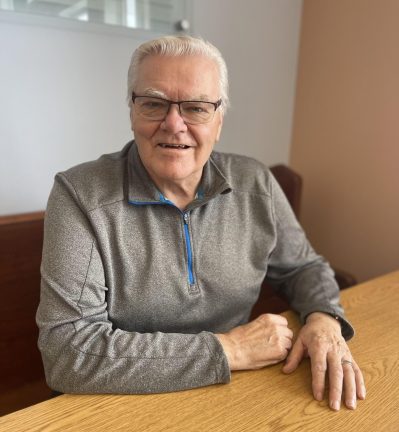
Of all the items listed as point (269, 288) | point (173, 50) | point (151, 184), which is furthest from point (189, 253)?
point (269, 288)

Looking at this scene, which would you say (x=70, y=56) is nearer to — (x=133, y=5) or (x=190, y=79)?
(x=133, y=5)

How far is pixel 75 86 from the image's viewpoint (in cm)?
153

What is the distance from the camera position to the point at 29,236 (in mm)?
1431

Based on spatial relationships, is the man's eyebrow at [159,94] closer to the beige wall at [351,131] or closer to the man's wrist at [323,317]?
the man's wrist at [323,317]

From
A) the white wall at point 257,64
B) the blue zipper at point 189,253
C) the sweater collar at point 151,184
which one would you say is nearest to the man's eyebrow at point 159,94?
the sweater collar at point 151,184

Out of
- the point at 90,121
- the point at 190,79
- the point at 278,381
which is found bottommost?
the point at 278,381

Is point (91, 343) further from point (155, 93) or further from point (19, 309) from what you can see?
point (19, 309)

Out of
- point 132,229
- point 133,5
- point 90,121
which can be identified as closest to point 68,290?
point 132,229

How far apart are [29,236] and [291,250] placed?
0.91 m

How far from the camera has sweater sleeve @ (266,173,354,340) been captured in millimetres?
1175

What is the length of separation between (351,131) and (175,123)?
1274mm

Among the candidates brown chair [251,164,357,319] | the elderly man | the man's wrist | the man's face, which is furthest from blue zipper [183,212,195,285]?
brown chair [251,164,357,319]

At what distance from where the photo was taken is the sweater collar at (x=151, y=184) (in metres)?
1.04

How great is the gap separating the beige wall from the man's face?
110 cm
